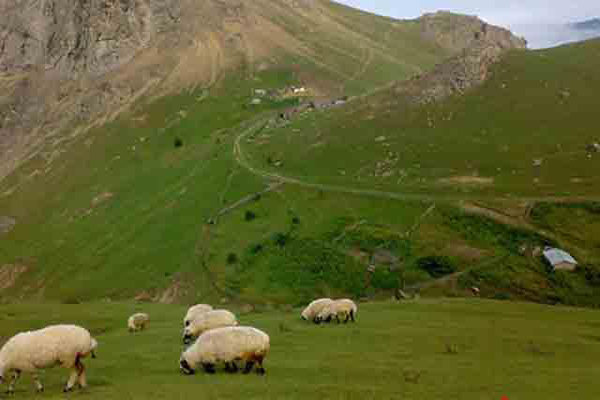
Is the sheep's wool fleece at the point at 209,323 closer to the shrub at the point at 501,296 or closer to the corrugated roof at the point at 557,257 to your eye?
the shrub at the point at 501,296

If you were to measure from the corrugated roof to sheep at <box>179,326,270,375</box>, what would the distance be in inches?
1693

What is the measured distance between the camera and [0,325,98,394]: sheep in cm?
2011

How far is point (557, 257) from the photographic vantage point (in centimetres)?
5631

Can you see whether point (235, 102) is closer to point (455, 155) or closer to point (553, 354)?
point (455, 155)

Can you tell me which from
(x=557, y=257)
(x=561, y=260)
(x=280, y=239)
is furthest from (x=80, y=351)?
(x=280, y=239)

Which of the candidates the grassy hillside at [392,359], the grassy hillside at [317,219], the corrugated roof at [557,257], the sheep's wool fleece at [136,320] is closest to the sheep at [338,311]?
the grassy hillside at [392,359]

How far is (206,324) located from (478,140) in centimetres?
7146

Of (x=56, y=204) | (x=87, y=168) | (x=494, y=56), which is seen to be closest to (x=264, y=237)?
(x=494, y=56)

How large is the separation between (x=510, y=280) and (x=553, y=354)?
29822 millimetres

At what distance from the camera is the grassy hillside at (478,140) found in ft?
251

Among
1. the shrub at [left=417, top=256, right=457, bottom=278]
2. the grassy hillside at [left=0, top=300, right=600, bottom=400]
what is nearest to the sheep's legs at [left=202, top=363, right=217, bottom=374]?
the grassy hillside at [left=0, top=300, right=600, bottom=400]

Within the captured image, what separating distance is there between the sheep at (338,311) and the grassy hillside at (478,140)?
39859 millimetres

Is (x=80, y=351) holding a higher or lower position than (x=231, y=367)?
higher

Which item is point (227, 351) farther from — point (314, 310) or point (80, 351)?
point (314, 310)
